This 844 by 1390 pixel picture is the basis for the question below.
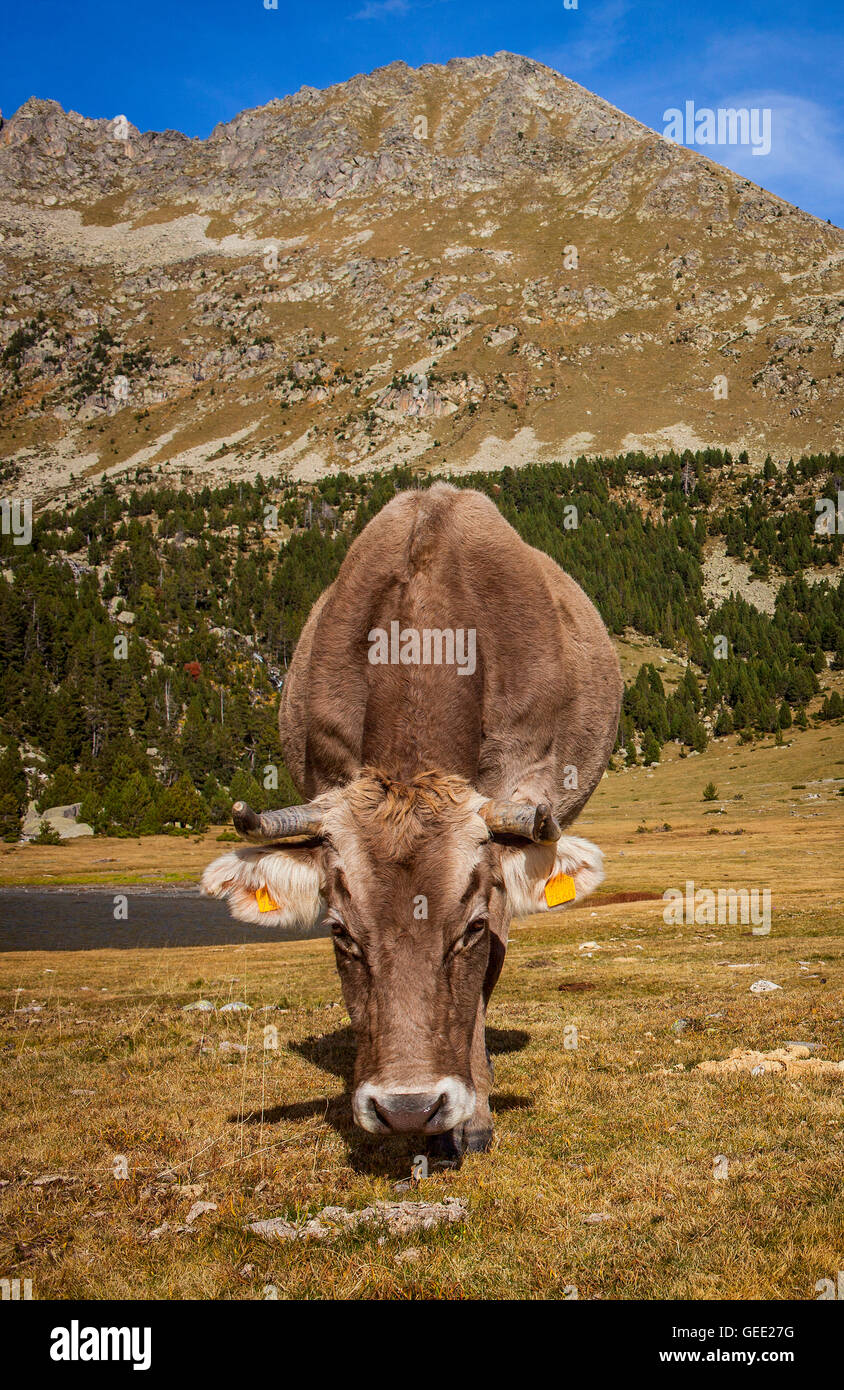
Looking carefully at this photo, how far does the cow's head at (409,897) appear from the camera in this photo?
4.88 metres

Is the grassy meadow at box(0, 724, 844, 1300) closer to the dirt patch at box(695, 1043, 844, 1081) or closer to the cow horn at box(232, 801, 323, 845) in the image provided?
the dirt patch at box(695, 1043, 844, 1081)

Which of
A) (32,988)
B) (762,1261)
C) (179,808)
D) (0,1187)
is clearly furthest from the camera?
(179,808)

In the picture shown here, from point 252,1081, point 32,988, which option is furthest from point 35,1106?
point 32,988

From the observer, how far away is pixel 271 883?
19.3ft

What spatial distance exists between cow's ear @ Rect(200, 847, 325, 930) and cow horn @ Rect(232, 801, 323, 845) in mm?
162

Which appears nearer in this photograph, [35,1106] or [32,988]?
[35,1106]

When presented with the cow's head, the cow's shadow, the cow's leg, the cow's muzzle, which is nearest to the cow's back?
the cow's head

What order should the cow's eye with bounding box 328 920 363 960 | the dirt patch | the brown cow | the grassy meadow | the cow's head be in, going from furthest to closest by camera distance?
the dirt patch < the cow's eye with bounding box 328 920 363 960 < the brown cow < the cow's head < the grassy meadow

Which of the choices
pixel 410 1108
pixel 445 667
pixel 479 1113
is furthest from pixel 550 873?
pixel 479 1113

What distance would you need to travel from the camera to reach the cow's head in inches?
192

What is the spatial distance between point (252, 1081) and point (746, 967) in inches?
423

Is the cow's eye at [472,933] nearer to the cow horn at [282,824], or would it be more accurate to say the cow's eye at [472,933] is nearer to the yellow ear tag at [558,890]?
the yellow ear tag at [558,890]
